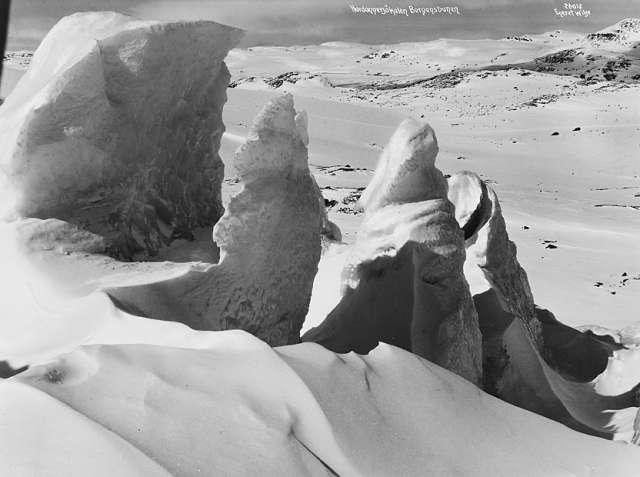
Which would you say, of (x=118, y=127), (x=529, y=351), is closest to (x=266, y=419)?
(x=118, y=127)

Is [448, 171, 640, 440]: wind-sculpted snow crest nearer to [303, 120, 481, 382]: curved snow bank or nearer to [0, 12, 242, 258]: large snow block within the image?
[303, 120, 481, 382]: curved snow bank

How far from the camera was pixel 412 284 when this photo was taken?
4.19 metres

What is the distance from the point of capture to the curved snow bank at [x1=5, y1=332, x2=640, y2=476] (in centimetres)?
187

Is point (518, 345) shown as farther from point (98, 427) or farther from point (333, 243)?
point (98, 427)

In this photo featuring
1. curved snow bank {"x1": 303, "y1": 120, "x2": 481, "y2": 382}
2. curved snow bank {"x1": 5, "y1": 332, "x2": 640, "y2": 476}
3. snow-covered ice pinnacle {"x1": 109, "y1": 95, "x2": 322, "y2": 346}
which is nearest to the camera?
curved snow bank {"x1": 5, "y1": 332, "x2": 640, "y2": 476}

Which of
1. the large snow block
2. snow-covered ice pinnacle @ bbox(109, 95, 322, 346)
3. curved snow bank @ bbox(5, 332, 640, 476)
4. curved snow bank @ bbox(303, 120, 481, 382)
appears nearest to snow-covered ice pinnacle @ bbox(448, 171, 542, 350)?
curved snow bank @ bbox(303, 120, 481, 382)

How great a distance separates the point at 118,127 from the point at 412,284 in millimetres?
1742

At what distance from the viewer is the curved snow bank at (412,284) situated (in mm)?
4035

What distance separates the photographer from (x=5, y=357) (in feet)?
9.09

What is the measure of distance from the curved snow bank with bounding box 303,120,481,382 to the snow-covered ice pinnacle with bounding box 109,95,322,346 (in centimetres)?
43

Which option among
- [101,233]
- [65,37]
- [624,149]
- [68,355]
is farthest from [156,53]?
[624,149]

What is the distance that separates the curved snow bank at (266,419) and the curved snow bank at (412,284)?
4.50ft

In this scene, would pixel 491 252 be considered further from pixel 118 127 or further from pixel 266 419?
pixel 266 419

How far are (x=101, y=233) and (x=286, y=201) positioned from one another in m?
0.90
